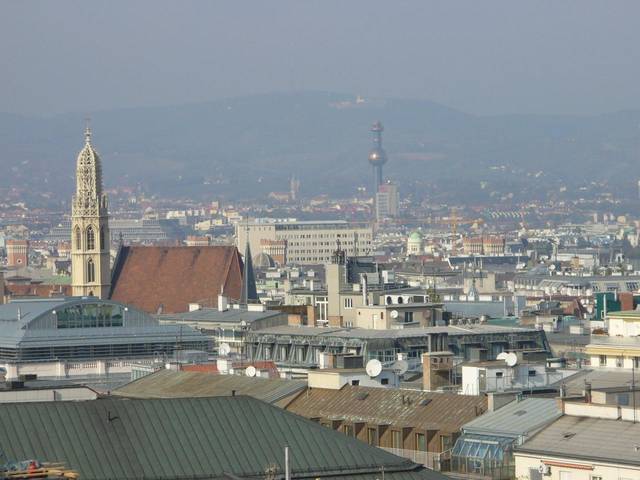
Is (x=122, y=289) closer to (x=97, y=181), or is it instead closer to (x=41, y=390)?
(x=97, y=181)

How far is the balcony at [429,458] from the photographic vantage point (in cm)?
3562

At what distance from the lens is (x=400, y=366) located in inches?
2058

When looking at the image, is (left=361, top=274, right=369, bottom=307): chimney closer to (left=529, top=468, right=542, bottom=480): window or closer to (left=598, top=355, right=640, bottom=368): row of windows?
(left=598, top=355, right=640, bottom=368): row of windows

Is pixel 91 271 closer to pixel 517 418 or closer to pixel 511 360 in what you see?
pixel 511 360

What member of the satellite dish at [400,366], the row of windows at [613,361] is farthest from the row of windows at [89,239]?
the row of windows at [613,361]

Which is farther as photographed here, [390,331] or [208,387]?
[390,331]

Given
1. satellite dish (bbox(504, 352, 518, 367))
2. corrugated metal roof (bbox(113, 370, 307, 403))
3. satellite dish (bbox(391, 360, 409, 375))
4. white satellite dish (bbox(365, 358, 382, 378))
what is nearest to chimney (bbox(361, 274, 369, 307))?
satellite dish (bbox(391, 360, 409, 375))

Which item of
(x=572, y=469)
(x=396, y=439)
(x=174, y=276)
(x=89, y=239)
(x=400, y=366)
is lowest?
(x=396, y=439)

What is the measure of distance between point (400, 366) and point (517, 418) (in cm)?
1670

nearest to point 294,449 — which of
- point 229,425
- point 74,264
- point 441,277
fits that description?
point 229,425

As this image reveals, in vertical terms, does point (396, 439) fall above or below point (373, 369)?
below

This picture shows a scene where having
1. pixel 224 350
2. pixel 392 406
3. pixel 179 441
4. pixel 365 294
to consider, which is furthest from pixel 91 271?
pixel 179 441

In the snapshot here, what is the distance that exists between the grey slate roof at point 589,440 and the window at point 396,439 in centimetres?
630

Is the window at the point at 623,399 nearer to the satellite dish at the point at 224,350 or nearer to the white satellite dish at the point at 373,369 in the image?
the white satellite dish at the point at 373,369
